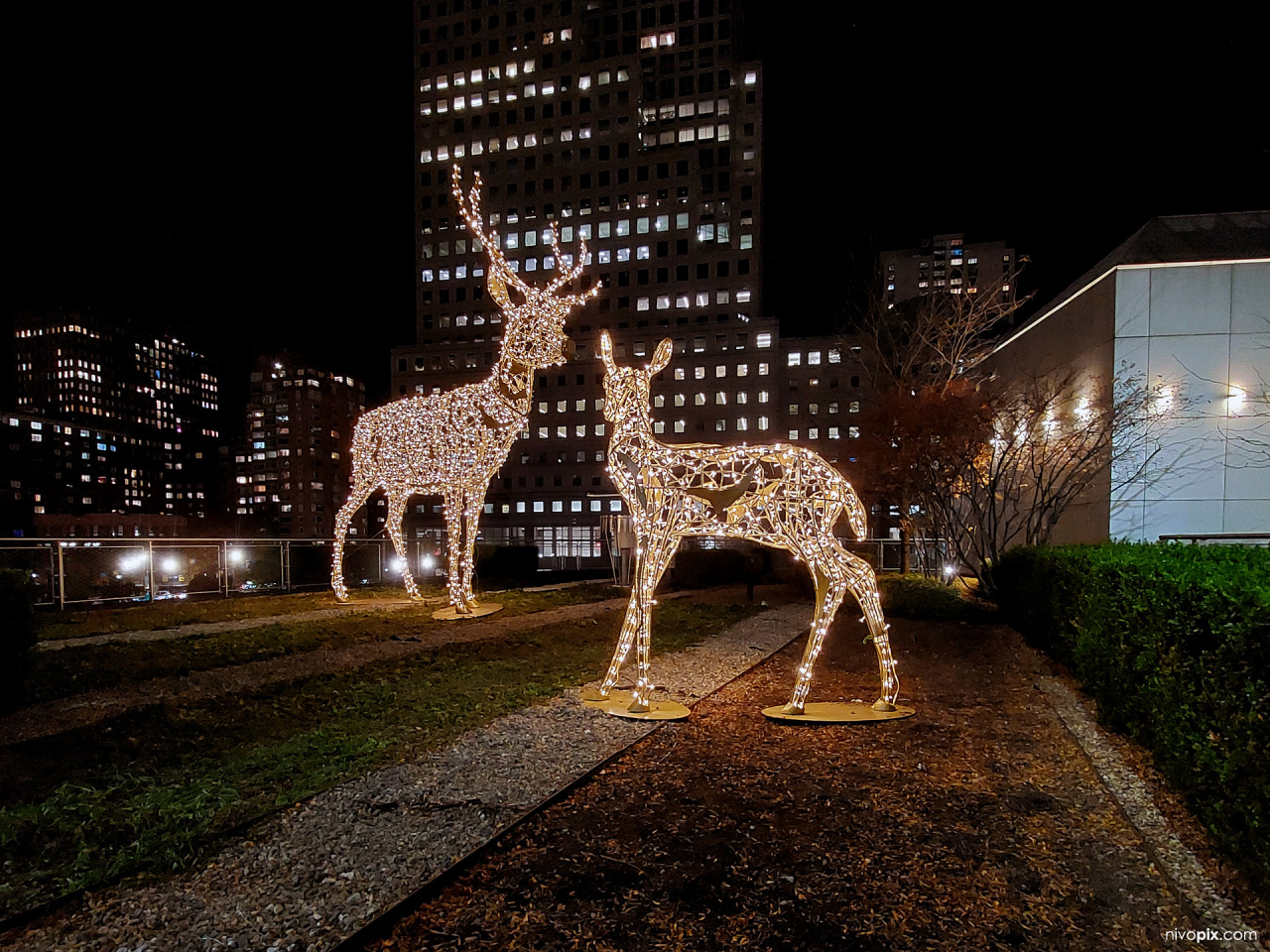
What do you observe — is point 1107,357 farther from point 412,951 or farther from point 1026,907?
point 412,951

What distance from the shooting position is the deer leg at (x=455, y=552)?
12430 millimetres

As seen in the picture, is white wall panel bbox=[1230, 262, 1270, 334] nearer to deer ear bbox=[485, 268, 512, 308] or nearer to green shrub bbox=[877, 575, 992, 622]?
green shrub bbox=[877, 575, 992, 622]

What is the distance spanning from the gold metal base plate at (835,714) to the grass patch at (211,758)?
7.81 ft

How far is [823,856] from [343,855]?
2618mm

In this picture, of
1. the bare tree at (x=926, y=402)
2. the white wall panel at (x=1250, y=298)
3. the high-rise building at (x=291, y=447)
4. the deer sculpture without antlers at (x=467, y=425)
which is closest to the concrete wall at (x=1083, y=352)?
the bare tree at (x=926, y=402)

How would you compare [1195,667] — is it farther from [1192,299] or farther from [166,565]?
[166,565]

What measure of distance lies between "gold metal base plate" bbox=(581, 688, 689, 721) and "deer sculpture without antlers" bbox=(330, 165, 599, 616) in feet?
18.8

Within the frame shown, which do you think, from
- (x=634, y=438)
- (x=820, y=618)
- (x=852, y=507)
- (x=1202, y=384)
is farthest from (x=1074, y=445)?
(x=634, y=438)

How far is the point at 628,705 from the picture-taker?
6547mm

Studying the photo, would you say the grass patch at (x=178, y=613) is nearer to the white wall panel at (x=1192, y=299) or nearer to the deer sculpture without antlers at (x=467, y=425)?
the deer sculpture without antlers at (x=467, y=425)

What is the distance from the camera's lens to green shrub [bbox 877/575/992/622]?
44.8ft

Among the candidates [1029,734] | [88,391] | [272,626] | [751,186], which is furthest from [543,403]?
[88,391]

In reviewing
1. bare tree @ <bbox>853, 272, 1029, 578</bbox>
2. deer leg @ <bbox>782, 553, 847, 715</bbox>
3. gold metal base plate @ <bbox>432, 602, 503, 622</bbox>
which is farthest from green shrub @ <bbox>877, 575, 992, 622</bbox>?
deer leg @ <bbox>782, 553, 847, 715</bbox>

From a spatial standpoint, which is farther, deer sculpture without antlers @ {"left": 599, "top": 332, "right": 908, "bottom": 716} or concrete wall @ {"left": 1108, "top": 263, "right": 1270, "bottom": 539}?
concrete wall @ {"left": 1108, "top": 263, "right": 1270, "bottom": 539}
